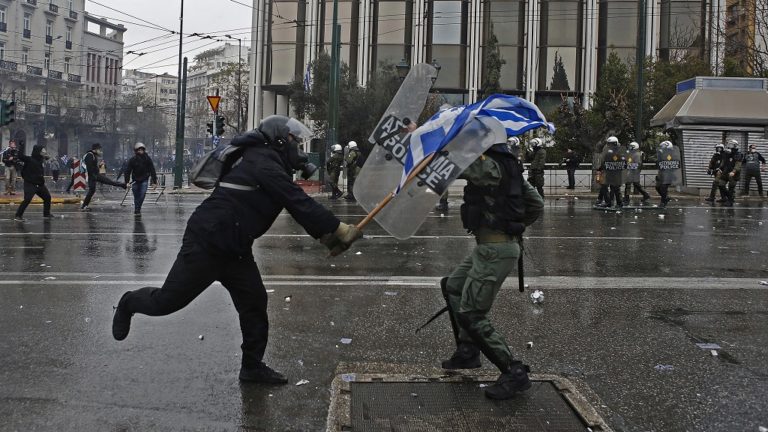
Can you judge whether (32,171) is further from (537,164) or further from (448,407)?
(448,407)

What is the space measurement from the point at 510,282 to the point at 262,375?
3851 millimetres

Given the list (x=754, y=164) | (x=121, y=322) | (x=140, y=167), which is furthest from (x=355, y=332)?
(x=754, y=164)

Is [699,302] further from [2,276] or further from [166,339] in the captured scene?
[2,276]

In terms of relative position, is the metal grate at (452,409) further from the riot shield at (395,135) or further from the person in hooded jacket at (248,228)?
the riot shield at (395,135)

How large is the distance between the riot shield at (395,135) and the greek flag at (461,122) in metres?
0.17

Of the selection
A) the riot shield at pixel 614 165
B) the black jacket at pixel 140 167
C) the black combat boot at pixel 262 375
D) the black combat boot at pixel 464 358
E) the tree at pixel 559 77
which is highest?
the tree at pixel 559 77

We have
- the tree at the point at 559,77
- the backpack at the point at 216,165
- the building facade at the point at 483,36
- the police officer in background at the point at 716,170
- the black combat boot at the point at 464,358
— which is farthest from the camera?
the tree at the point at 559,77

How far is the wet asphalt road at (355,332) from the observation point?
4.26m

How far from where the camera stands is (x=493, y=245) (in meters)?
4.39

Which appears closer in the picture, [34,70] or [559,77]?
[559,77]

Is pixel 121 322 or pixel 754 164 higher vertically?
pixel 754 164

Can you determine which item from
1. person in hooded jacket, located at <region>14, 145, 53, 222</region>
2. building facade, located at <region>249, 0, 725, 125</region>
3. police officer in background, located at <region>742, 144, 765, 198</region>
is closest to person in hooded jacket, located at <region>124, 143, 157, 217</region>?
person in hooded jacket, located at <region>14, 145, 53, 222</region>

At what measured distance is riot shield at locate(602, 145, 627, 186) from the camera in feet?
57.3

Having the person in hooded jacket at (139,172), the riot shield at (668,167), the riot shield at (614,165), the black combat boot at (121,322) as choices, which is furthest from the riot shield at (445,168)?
the riot shield at (668,167)
